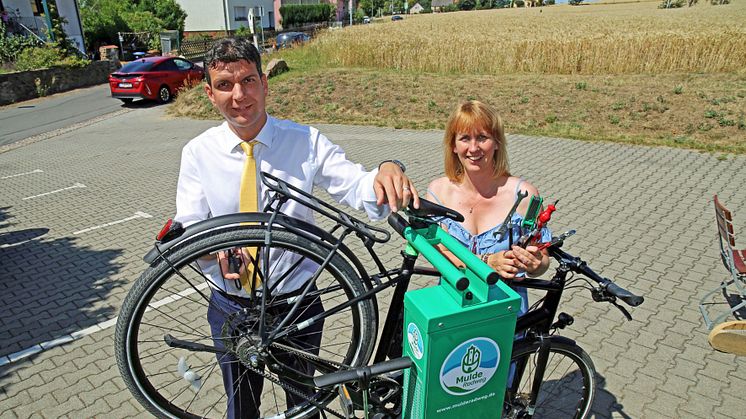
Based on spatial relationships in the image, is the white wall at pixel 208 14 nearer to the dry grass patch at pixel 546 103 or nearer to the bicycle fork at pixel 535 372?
the dry grass patch at pixel 546 103

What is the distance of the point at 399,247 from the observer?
5934mm

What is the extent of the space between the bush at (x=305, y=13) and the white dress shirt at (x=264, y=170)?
59.7 metres

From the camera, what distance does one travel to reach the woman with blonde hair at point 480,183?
2.63m

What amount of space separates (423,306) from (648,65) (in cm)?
1696

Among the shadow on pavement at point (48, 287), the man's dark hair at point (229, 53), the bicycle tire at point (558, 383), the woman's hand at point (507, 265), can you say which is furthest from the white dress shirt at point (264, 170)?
the shadow on pavement at point (48, 287)

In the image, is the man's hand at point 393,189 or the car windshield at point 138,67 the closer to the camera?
the man's hand at point 393,189

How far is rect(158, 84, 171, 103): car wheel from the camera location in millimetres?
17750

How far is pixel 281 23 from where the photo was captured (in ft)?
191

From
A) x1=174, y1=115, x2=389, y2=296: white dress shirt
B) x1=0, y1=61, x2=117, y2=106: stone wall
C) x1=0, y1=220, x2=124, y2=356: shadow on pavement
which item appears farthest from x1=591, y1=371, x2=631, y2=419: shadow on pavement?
x1=0, y1=61, x2=117, y2=106: stone wall

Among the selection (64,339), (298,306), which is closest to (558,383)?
(298,306)

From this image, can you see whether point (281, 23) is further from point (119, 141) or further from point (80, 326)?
point (80, 326)

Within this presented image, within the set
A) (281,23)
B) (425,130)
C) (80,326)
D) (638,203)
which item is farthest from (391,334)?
(281,23)

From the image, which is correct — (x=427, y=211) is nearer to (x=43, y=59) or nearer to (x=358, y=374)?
(x=358, y=374)

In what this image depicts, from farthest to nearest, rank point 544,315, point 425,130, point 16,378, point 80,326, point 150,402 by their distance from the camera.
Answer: point 425,130 → point 80,326 → point 16,378 → point 544,315 → point 150,402
